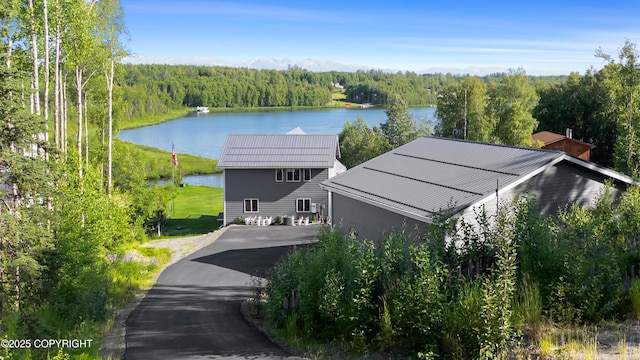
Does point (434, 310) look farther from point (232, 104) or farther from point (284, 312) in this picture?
point (232, 104)

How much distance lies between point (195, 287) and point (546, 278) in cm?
1339

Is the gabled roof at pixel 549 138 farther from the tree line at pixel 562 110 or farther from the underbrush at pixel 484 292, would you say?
the underbrush at pixel 484 292

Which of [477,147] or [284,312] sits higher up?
[477,147]

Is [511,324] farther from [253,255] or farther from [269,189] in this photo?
[269,189]

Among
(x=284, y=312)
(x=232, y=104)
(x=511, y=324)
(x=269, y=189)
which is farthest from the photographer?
(x=232, y=104)

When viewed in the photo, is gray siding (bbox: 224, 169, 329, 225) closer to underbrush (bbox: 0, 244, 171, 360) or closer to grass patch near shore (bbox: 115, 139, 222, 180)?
underbrush (bbox: 0, 244, 171, 360)

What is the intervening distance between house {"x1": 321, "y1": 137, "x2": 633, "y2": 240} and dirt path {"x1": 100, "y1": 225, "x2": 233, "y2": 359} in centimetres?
817

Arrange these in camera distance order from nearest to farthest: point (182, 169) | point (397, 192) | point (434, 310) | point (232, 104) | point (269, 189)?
point (434, 310)
point (397, 192)
point (269, 189)
point (182, 169)
point (232, 104)

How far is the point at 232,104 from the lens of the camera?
621 feet

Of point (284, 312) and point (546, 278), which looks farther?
point (284, 312)

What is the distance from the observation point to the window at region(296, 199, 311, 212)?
123 feet

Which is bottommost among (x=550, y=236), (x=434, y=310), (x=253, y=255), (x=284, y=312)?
(x=253, y=255)

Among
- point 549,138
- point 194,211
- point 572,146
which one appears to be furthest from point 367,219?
point 549,138

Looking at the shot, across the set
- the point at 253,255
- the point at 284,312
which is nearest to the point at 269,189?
the point at 253,255
